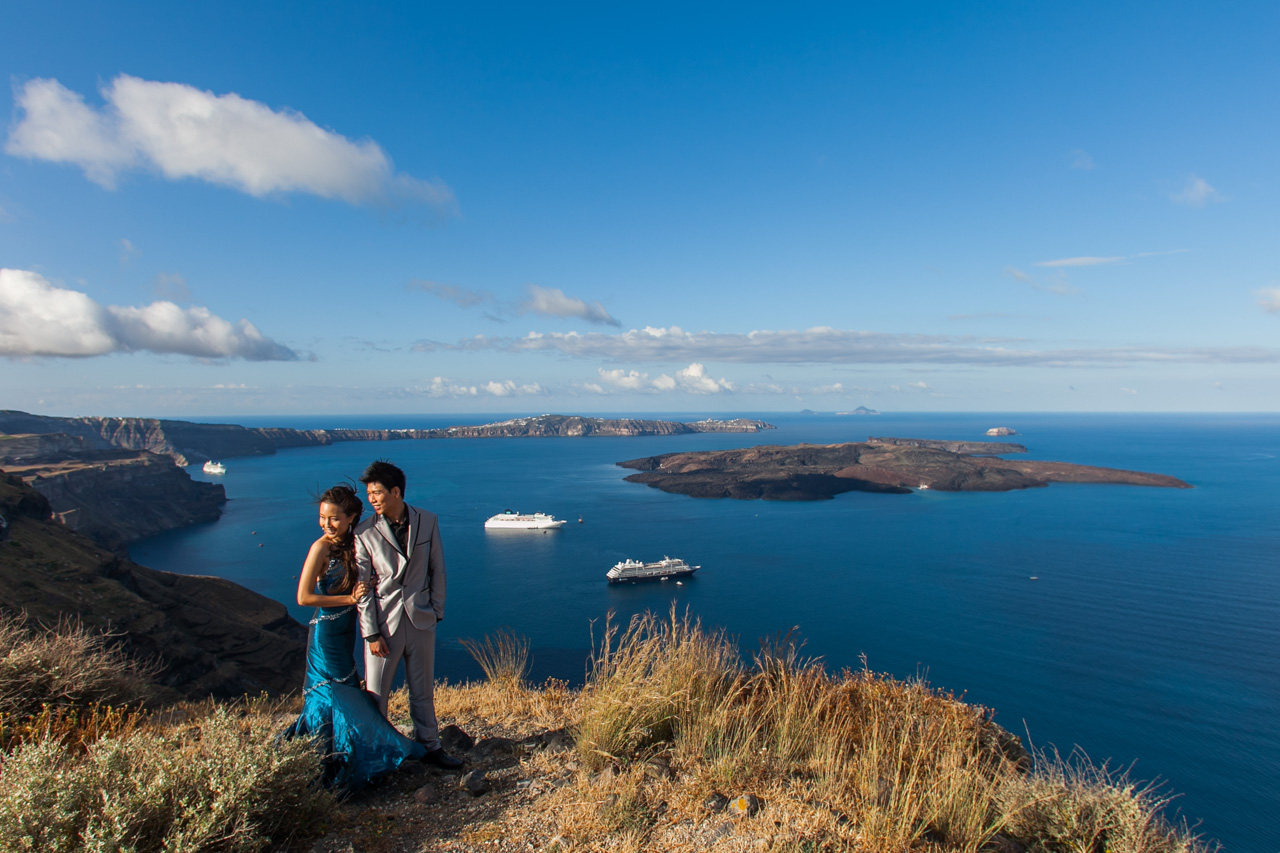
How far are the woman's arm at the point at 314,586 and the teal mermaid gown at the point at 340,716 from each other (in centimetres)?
6

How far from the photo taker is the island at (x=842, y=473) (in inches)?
2862

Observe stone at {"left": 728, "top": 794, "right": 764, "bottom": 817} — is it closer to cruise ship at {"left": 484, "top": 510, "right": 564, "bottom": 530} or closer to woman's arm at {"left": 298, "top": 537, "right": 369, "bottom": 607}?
woman's arm at {"left": 298, "top": 537, "right": 369, "bottom": 607}

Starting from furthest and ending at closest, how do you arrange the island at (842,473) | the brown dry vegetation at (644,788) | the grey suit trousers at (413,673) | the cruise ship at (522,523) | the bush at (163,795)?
the island at (842,473) → the cruise ship at (522,523) → the grey suit trousers at (413,673) → the brown dry vegetation at (644,788) → the bush at (163,795)

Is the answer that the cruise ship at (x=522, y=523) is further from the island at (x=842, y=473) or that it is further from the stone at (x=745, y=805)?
the stone at (x=745, y=805)

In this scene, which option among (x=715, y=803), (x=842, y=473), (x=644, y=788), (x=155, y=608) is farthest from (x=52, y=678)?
(x=842, y=473)

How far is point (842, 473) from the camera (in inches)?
3265

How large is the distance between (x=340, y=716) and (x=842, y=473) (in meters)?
85.4

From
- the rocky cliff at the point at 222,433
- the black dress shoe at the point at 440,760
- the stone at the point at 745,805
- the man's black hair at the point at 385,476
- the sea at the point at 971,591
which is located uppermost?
the man's black hair at the point at 385,476

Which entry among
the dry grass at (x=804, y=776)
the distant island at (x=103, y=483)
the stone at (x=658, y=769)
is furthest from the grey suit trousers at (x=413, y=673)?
the distant island at (x=103, y=483)

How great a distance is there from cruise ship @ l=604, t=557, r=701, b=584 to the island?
34.4 metres

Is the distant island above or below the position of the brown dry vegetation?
below

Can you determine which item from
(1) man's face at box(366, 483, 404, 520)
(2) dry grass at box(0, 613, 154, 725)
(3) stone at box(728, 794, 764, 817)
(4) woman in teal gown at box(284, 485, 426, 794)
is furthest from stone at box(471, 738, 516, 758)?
(2) dry grass at box(0, 613, 154, 725)

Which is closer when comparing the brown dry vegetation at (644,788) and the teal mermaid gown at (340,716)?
the brown dry vegetation at (644,788)

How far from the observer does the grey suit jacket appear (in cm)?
347
